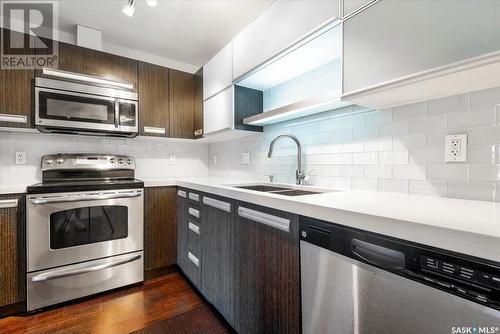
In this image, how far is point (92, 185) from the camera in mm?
1872

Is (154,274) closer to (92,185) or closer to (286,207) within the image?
(92,185)

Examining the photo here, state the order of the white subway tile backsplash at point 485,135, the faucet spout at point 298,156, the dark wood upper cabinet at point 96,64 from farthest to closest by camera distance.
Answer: the dark wood upper cabinet at point 96,64 → the faucet spout at point 298,156 → the white subway tile backsplash at point 485,135

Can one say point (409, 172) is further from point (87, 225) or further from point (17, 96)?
point (17, 96)

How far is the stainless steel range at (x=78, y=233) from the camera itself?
169 centimetres

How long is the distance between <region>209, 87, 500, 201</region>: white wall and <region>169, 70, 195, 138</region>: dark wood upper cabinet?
1220 mm

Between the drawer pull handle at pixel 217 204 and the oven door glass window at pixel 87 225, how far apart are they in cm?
85

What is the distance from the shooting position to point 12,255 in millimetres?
1648

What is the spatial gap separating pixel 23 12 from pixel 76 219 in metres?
1.82

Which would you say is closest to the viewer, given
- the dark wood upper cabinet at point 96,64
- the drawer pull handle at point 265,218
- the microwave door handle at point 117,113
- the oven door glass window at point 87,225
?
the drawer pull handle at point 265,218

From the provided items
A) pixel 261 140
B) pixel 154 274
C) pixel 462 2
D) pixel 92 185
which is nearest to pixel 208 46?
pixel 261 140

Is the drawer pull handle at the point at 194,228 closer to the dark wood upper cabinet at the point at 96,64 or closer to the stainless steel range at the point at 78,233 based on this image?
the stainless steel range at the point at 78,233

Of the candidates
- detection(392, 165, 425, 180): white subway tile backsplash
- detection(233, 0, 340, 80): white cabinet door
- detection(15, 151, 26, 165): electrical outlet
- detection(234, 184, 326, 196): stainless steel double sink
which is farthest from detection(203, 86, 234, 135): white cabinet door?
detection(15, 151, 26, 165): electrical outlet

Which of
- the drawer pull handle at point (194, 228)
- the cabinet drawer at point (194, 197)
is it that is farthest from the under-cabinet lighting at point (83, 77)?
the drawer pull handle at point (194, 228)

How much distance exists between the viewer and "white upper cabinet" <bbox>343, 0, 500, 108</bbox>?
2.41 ft
